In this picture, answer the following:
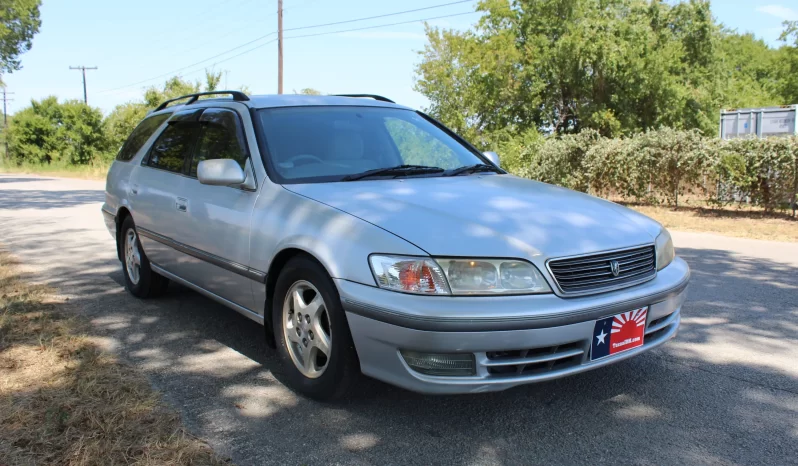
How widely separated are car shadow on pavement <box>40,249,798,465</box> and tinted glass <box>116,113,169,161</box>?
5.67ft

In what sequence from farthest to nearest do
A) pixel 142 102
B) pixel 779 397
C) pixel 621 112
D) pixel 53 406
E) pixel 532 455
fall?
1. pixel 142 102
2. pixel 621 112
3. pixel 779 397
4. pixel 53 406
5. pixel 532 455

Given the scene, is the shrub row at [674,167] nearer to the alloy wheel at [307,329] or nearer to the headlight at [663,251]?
the headlight at [663,251]

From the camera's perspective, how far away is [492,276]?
9.21 ft

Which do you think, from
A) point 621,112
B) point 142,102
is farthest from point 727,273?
point 142,102

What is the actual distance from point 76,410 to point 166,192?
2032 mm

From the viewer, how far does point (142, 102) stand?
129 ft

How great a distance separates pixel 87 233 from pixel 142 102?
32532 mm

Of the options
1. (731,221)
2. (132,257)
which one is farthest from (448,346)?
(731,221)

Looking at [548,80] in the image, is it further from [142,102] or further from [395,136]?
[395,136]

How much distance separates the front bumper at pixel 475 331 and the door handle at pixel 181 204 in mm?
1875

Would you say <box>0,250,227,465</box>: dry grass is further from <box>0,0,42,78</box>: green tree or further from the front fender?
<box>0,0,42,78</box>: green tree

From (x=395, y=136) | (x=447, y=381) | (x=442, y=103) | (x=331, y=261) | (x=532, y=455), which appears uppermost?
(x=442, y=103)

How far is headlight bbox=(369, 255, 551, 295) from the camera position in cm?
278

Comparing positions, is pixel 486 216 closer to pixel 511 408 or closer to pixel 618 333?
pixel 618 333
